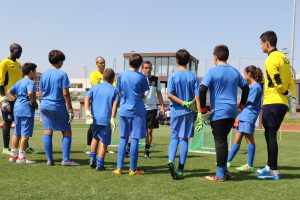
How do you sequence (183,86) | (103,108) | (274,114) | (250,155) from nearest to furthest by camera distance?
1. (274,114)
2. (183,86)
3. (103,108)
4. (250,155)

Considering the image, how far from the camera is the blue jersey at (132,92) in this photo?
589 cm

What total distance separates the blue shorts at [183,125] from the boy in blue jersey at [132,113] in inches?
20.0

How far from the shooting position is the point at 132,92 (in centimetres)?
590

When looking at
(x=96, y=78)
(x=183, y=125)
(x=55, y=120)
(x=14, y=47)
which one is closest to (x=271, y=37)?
(x=183, y=125)

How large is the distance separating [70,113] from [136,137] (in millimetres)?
1379

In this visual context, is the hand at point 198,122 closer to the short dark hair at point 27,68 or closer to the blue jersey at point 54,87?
the blue jersey at point 54,87

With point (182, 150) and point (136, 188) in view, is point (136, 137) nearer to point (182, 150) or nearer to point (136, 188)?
point (182, 150)

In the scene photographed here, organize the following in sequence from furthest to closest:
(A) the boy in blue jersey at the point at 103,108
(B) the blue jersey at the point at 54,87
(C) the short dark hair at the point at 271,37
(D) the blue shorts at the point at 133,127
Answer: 1. (B) the blue jersey at the point at 54,87
2. (A) the boy in blue jersey at the point at 103,108
3. (D) the blue shorts at the point at 133,127
4. (C) the short dark hair at the point at 271,37

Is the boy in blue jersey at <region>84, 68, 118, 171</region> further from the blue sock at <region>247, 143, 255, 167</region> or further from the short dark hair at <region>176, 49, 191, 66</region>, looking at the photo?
the blue sock at <region>247, 143, 255, 167</region>

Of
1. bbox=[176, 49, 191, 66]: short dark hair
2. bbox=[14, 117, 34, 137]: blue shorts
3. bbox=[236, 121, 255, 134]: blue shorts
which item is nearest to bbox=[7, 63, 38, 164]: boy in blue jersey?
bbox=[14, 117, 34, 137]: blue shorts

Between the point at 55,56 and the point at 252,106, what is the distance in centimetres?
366

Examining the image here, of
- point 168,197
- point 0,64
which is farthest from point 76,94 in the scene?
point 168,197

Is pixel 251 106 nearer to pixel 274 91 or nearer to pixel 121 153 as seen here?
pixel 274 91

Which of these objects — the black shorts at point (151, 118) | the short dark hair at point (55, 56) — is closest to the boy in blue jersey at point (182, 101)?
the short dark hair at point (55, 56)
